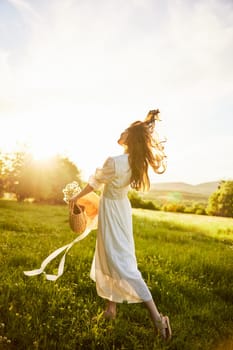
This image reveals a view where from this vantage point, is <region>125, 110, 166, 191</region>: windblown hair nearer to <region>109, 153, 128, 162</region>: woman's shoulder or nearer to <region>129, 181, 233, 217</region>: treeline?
<region>109, 153, 128, 162</region>: woman's shoulder

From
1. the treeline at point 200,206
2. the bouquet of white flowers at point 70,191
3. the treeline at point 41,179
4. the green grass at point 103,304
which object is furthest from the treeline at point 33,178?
the bouquet of white flowers at point 70,191

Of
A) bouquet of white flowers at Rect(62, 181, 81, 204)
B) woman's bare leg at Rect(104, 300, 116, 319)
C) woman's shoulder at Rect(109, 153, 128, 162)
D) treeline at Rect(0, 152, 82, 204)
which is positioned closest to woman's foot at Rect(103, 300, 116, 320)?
woman's bare leg at Rect(104, 300, 116, 319)

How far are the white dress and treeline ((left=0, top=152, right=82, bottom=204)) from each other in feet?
99.7

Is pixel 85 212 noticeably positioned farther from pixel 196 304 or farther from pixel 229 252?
pixel 229 252

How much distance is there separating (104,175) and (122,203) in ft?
1.56

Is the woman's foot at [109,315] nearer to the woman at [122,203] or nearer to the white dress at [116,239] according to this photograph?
the woman at [122,203]

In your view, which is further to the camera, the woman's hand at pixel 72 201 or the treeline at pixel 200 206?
the treeline at pixel 200 206

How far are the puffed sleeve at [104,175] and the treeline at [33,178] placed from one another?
1205 inches

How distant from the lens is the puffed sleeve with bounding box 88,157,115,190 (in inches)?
194

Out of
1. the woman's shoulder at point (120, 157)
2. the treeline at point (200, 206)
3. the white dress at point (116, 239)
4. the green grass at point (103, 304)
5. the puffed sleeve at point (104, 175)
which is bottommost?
the treeline at point (200, 206)

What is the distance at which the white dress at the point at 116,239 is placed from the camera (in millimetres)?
4930

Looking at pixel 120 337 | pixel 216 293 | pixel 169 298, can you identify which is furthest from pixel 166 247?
pixel 120 337

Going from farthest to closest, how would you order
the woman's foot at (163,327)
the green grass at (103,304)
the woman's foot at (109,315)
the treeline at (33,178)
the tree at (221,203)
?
the tree at (221,203)
the treeline at (33,178)
the woman's foot at (109,315)
the woman's foot at (163,327)
the green grass at (103,304)

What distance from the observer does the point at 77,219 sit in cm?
538
